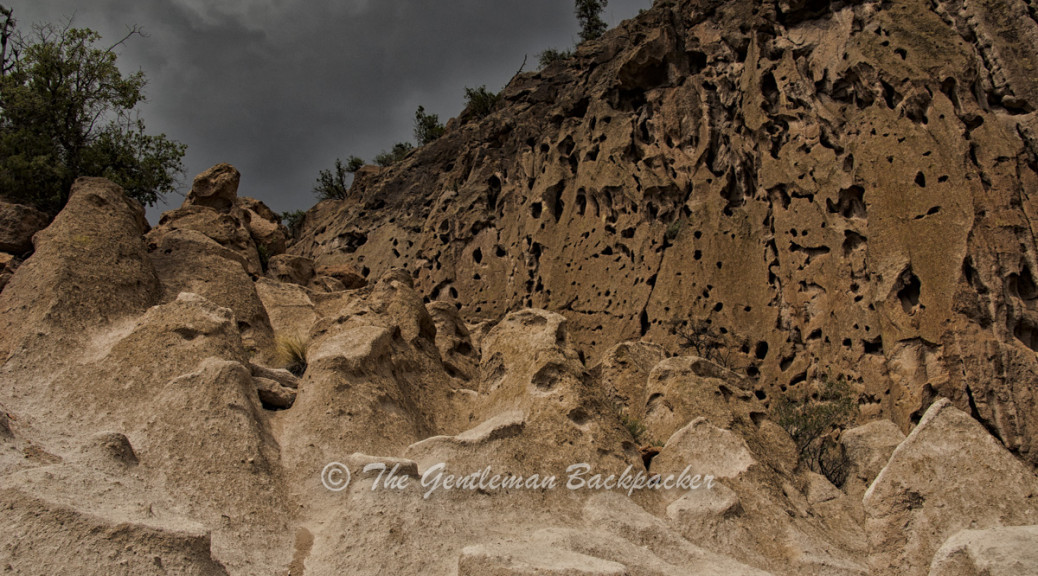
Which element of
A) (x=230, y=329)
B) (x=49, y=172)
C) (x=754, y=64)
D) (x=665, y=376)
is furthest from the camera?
(x=754, y=64)

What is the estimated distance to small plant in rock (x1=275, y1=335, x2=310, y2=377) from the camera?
11406mm

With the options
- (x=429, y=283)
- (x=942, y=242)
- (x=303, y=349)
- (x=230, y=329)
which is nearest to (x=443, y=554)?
(x=230, y=329)

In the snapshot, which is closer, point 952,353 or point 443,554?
point 443,554

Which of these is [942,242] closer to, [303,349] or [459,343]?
[459,343]

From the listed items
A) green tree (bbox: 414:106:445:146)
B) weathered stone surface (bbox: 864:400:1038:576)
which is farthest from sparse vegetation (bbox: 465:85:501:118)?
weathered stone surface (bbox: 864:400:1038:576)

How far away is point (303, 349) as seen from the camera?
11539mm

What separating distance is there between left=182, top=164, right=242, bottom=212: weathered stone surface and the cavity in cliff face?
6.79 metres

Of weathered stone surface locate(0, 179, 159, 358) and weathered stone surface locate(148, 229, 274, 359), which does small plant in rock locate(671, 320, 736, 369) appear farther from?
weathered stone surface locate(0, 179, 159, 358)

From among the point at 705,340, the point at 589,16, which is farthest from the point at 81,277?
the point at 589,16

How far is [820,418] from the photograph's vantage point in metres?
12.2

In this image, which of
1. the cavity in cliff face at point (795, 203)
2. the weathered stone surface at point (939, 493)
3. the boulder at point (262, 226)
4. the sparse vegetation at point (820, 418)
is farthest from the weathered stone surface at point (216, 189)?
the weathered stone surface at point (939, 493)

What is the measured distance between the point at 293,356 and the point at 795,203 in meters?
10.3

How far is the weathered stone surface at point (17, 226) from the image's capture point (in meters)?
12.6

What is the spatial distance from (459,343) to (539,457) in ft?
18.2
